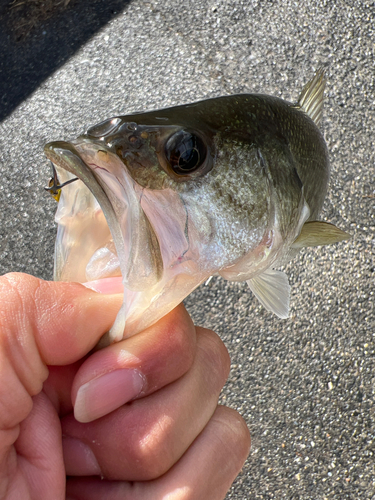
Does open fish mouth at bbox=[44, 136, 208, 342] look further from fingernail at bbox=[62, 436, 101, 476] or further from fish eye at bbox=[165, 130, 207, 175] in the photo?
fingernail at bbox=[62, 436, 101, 476]

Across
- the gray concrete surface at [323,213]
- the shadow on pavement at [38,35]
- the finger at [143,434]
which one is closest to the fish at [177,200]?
the finger at [143,434]

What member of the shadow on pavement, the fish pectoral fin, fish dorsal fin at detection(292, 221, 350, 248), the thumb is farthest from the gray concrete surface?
the thumb

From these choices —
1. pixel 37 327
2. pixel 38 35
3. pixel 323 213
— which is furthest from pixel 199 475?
pixel 38 35

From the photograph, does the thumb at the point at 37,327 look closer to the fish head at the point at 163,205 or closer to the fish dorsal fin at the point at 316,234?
the fish head at the point at 163,205

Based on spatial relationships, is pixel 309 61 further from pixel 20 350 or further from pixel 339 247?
pixel 20 350

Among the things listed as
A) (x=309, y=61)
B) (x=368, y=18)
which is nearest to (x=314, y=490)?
(x=309, y=61)

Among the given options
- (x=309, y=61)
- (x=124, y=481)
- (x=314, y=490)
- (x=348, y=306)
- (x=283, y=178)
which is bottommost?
(x=314, y=490)
